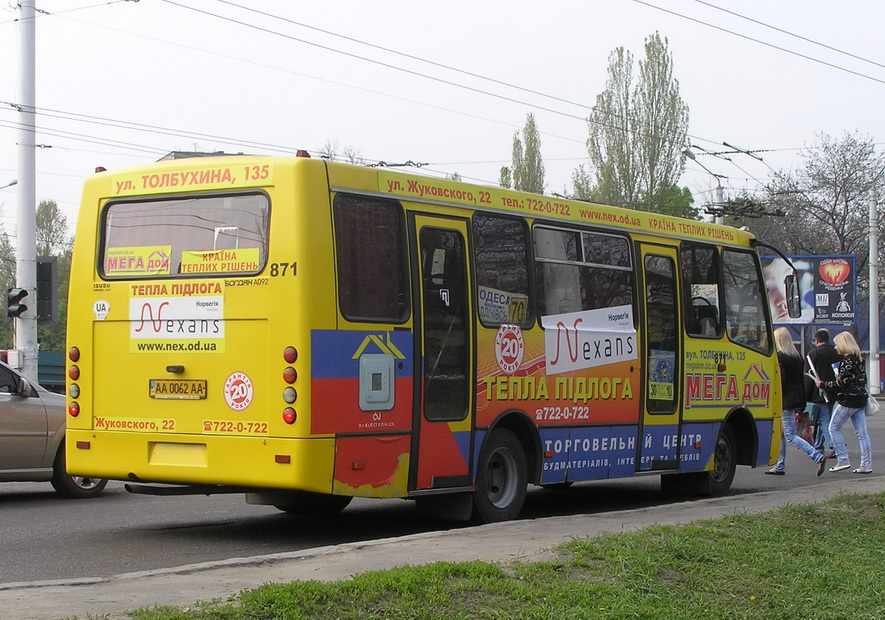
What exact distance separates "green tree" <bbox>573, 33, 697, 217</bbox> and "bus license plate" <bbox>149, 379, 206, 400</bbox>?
51116 millimetres

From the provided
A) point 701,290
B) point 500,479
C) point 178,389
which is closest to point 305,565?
point 178,389

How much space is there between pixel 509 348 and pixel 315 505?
2.38 meters

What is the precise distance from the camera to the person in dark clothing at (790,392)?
16.4 metres

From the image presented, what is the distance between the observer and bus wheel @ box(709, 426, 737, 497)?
13773mm

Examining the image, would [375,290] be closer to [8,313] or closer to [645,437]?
[645,437]

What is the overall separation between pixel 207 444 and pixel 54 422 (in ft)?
14.8

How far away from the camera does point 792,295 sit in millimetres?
14148

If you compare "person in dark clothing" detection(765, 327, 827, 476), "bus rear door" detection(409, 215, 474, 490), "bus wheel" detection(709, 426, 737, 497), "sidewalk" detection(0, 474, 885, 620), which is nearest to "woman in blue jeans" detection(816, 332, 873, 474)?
"person in dark clothing" detection(765, 327, 827, 476)

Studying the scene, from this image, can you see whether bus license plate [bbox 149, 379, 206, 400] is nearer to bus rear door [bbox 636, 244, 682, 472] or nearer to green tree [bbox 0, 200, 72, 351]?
bus rear door [bbox 636, 244, 682, 472]

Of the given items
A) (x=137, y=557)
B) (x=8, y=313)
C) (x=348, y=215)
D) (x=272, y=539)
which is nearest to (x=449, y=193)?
(x=348, y=215)

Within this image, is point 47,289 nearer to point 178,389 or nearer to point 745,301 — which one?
point 745,301

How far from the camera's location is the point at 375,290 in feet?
30.5

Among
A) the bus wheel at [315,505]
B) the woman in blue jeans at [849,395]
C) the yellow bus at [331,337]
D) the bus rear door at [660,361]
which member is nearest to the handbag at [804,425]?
the woman in blue jeans at [849,395]

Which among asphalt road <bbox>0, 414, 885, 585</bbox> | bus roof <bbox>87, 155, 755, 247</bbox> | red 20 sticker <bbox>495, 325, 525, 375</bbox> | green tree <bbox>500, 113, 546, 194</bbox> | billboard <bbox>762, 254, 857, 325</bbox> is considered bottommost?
asphalt road <bbox>0, 414, 885, 585</bbox>
